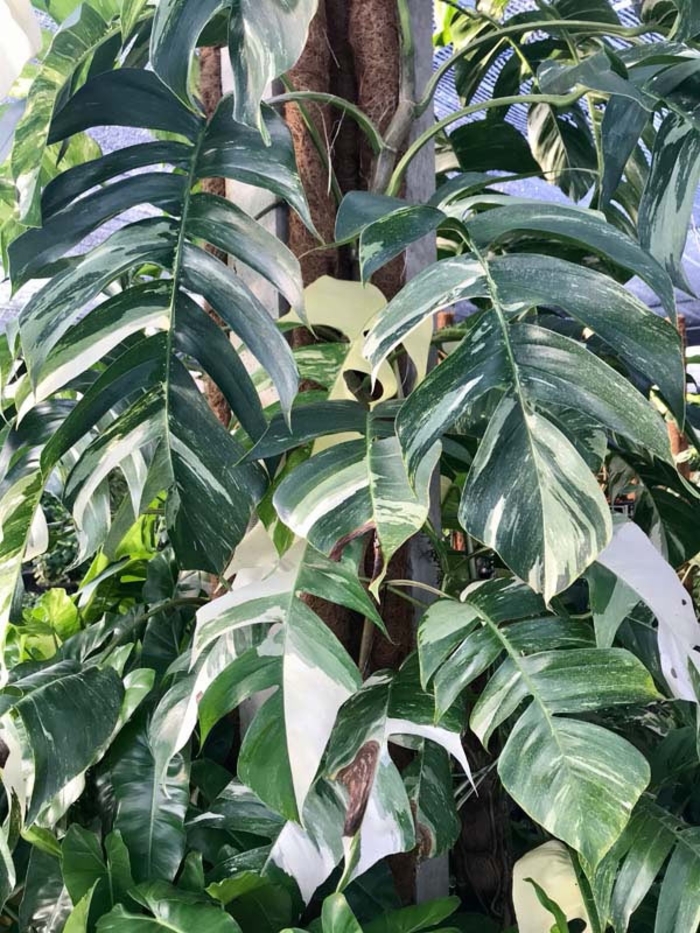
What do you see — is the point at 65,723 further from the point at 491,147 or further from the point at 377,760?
the point at 491,147

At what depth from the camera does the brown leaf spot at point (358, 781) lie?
1.92ft

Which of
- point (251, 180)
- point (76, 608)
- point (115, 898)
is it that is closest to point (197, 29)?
point (251, 180)

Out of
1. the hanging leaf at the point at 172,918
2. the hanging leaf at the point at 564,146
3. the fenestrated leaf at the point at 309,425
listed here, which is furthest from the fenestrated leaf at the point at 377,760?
the hanging leaf at the point at 564,146

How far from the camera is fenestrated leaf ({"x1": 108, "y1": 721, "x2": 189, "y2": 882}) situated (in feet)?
2.40

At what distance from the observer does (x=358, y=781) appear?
60cm

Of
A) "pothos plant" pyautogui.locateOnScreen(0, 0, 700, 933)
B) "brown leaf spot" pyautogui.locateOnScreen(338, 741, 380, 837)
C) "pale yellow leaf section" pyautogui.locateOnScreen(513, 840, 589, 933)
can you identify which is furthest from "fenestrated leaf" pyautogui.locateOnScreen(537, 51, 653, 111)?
"pale yellow leaf section" pyautogui.locateOnScreen(513, 840, 589, 933)

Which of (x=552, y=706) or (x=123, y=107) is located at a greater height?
(x=123, y=107)

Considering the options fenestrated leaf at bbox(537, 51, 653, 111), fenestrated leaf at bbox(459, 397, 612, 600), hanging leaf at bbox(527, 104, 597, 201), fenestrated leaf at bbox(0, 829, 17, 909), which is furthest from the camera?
hanging leaf at bbox(527, 104, 597, 201)

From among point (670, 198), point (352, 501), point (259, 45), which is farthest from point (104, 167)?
point (670, 198)

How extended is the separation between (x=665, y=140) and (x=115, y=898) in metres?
0.74

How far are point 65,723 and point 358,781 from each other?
245 millimetres

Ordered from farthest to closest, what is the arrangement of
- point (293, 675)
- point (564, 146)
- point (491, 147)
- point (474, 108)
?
1. point (564, 146)
2. point (491, 147)
3. point (474, 108)
4. point (293, 675)

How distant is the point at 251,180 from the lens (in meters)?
0.65

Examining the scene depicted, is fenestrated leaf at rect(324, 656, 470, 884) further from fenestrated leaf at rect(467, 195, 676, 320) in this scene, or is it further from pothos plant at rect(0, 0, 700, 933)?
fenestrated leaf at rect(467, 195, 676, 320)
